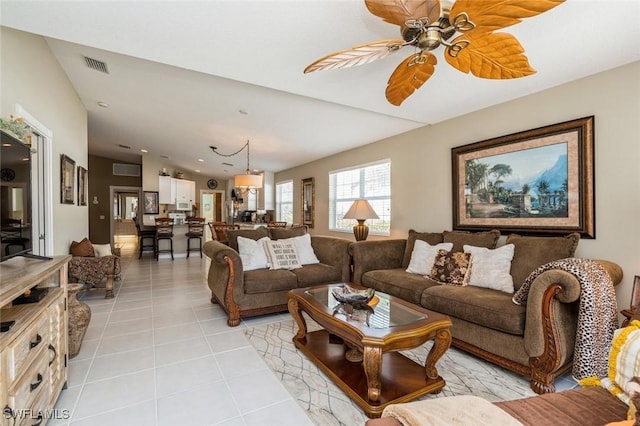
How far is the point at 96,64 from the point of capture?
3.41 meters

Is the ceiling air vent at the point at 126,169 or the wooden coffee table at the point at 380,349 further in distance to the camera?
the ceiling air vent at the point at 126,169

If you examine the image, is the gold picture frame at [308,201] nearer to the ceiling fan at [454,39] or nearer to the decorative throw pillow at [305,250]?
the decorative throw pillow at [305,250]

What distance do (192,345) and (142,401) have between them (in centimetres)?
80

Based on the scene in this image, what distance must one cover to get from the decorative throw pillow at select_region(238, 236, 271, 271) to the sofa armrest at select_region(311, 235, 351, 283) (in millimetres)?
849

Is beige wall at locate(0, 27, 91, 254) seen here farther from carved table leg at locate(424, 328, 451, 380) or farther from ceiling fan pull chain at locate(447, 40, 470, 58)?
carved table leg at locate(424, 328, 451, 380)

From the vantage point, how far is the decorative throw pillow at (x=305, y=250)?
3925mm

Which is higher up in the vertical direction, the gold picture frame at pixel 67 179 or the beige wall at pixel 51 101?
the beige wall at pixel 51 101

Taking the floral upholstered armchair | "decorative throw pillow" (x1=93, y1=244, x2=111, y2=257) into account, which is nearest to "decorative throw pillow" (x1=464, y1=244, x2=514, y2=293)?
the floral upholstered armchair

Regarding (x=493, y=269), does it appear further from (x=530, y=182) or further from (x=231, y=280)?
(x=231, y=280)

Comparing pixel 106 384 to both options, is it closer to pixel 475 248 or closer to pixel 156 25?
pixel 156 25

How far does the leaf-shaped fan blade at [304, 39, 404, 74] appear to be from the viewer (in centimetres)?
159

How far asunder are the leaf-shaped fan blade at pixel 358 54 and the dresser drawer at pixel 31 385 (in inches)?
80.9

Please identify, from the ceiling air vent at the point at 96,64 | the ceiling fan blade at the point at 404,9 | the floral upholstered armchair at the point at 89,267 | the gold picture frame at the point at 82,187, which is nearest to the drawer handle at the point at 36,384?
the ceiling fan blade at the point at 404,9

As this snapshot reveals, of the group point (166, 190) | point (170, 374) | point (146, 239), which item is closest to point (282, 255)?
point (170, 374)
